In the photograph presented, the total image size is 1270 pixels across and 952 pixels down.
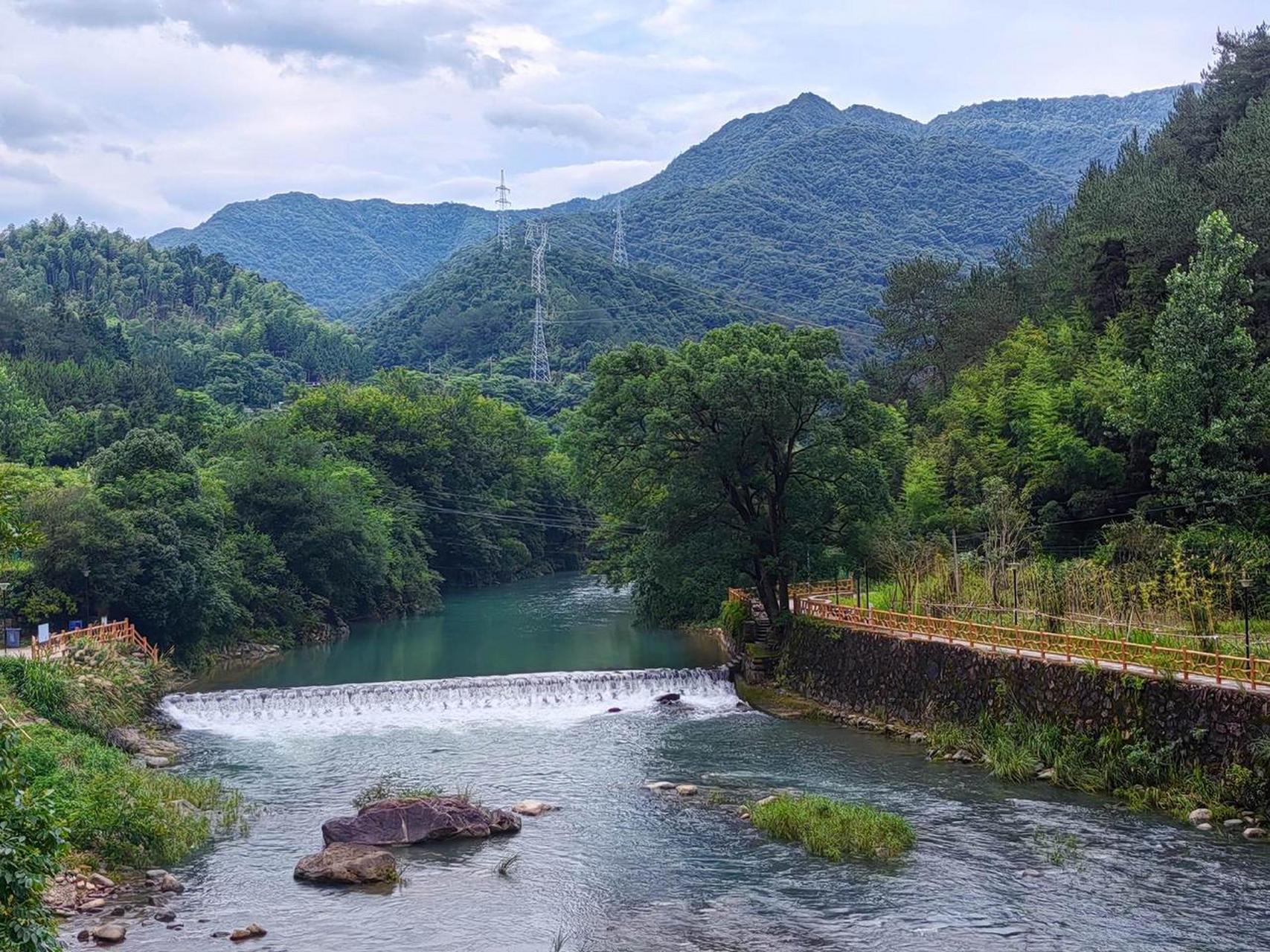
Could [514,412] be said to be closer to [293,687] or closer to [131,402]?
[131,402]

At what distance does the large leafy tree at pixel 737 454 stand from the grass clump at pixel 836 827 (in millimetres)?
16096

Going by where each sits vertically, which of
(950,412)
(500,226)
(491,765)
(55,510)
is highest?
(500,226)

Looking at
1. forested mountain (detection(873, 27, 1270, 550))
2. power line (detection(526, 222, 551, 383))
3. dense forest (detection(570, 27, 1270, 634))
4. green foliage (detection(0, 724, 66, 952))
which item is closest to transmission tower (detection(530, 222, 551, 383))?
power line (detection(526, 222, 551, 383))

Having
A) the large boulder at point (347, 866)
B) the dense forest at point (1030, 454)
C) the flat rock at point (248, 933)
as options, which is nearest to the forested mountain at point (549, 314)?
the dense forest at point (1030, 454)

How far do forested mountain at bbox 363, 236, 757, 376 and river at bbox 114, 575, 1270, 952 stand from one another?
382 ft

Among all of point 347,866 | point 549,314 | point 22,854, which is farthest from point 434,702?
point 549,314

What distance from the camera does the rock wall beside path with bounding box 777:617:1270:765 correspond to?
22.3 meters

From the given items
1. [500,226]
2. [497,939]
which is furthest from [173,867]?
[500,226]

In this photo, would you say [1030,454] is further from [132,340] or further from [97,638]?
[132,340]

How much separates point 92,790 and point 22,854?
523 inches

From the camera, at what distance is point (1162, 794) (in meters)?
22.8

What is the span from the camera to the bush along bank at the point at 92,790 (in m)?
10.0

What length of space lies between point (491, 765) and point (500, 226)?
172595 millimetres

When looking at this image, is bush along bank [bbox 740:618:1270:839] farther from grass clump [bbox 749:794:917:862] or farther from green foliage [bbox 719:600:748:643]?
A: green foliage [bbox 719:600:748:643]
